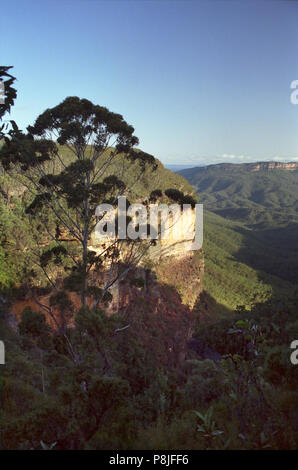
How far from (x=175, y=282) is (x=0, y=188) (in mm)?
17099

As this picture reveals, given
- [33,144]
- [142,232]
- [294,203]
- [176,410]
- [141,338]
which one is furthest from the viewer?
[294,203]

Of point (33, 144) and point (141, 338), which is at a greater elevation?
point (33, 144)

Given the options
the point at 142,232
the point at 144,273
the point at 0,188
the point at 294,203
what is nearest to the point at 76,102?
the point at 142,232

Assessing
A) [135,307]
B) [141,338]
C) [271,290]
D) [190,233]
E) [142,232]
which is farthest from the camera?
[271,290]

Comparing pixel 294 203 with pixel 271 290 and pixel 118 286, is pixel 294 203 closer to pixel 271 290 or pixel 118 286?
pixel 271 290

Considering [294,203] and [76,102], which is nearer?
[76,102]

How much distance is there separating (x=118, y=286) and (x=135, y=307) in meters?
2.33

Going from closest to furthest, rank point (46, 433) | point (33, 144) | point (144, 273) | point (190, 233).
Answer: point (46, 433)
point (33, 144)
point (144, 273)
point (190, 233)

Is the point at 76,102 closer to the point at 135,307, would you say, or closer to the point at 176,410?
the point at 176,410

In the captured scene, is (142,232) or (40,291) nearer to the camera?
(142,232)

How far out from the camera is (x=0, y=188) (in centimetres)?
1422

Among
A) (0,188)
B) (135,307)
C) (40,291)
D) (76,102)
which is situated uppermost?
(76,102)

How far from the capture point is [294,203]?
169 meters

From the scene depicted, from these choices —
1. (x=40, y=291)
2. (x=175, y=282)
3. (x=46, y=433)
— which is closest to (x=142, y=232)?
(x=46, y=433)
